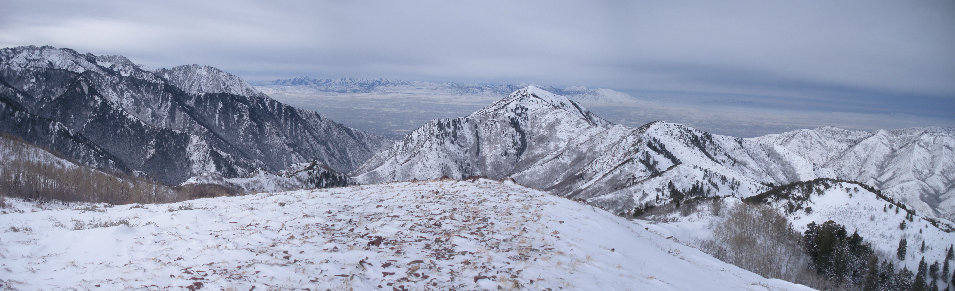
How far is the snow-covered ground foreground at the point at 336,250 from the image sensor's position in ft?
34.0

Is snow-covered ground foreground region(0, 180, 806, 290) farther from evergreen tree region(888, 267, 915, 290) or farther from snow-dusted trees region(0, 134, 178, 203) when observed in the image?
evergreen tree region(888, 267, 915, 290)

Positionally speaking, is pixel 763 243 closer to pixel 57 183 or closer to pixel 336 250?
pixel 336 250

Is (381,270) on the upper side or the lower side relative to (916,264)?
upper

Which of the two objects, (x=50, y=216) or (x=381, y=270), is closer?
(x=381, y=270)

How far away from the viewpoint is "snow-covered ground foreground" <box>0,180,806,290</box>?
34.0 ft

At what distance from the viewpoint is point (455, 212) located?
19531 mm

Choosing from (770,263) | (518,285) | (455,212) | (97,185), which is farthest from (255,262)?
(770,263)

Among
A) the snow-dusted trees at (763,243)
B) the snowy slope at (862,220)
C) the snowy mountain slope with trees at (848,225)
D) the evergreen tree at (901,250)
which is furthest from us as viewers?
the snowy slope at (862,220)

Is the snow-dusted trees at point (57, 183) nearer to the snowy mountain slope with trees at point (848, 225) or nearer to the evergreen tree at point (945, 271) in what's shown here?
the snowy mountain slope with trees at point (848, 225)

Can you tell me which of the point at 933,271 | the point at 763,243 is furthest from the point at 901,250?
the point at 763,243

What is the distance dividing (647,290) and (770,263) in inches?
1885

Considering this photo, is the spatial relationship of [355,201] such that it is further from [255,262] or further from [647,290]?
[647,290]

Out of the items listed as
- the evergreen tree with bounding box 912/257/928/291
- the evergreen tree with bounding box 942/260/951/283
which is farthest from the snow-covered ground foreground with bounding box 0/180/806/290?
the evergreen tree with bounding box 942/260/951/283

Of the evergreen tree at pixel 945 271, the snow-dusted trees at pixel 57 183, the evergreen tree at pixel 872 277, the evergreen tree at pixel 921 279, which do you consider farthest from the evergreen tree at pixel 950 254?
the snow-dusted trees at pixel 57 183
